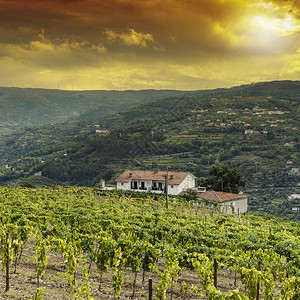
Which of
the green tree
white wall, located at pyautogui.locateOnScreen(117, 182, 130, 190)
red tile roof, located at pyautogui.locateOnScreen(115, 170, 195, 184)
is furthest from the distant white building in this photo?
white wall, located at pyautogui.locateOnScreen(117, 182, 130, 190)

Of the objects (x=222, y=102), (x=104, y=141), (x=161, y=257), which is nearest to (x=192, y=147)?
(x=104, y=141)

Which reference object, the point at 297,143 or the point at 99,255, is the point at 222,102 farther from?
the point at 99,255

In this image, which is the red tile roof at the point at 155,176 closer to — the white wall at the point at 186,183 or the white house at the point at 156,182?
the white house at the point at 156,182

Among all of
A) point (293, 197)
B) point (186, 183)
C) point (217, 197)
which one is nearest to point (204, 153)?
point (293, 197)

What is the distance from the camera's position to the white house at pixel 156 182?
57688mm

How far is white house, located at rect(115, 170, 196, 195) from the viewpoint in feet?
189

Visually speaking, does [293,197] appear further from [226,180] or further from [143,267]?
[143,267]

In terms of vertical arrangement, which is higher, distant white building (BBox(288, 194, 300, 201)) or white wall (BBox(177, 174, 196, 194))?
white wall (BBox(177, 174, 196, 194))

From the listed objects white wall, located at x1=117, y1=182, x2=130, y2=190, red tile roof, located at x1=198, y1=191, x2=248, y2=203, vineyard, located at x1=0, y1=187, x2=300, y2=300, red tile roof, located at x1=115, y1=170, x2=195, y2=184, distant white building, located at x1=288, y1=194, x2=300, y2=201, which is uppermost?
vineyard, located at x1=0, y1=187, x2=300, y2=300

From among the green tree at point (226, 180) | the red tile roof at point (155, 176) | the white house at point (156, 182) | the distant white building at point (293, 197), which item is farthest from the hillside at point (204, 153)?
the red tile roof at point (155, 176)

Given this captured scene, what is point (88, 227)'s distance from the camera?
1716 cm

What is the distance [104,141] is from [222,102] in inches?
3351

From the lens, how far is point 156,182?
2352 inches

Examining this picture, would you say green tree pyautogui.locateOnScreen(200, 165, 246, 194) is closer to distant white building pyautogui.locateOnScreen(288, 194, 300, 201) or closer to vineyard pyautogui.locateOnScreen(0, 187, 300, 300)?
distant white building pyautogui.locateOnScreen(288, 194, 300, 201)
